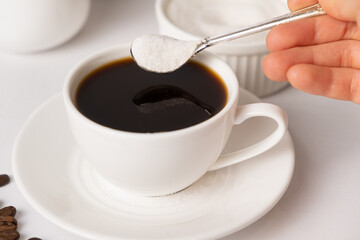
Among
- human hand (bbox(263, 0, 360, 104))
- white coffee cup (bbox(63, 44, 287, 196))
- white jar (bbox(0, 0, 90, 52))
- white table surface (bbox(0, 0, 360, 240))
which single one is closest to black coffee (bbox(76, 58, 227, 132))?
white coffee cup (bbox(63, 44, 287, 196))

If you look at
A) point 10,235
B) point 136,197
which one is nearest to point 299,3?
point 136,197

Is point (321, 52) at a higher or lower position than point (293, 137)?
higher

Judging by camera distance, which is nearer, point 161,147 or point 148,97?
point 161,147

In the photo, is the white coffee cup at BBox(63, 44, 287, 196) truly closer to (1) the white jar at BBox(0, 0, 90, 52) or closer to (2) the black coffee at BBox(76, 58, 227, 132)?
(2) the black coffee at BBox(76, 58, 227, 132)

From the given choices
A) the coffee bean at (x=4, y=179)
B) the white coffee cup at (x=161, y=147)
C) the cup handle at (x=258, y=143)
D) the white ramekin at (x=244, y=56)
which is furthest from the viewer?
the white ramekin at (x=244, y=56)

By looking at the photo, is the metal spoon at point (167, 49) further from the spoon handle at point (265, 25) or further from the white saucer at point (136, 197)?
the white saucer at point (136, 197)

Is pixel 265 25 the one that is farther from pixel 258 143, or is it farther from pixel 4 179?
pixel 4 179

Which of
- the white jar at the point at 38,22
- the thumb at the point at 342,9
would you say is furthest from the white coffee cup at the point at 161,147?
the white jar at the point at 38,22
